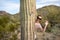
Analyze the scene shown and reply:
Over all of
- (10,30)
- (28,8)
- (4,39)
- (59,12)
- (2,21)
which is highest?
(28,8)

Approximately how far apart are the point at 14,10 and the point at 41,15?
0.44 metres

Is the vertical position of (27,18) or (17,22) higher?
(27,18)

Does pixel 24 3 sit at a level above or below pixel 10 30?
above

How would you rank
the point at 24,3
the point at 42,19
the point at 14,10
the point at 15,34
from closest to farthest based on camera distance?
the point at 24,3, the point at 42,19, the point at 15,34, the point at 14,10

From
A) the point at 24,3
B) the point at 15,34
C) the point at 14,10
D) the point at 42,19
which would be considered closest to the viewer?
the point at 24,3

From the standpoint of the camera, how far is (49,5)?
203 centimetres

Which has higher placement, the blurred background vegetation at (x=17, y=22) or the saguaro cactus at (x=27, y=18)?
the saguaro cactus at (x=27, y=18)

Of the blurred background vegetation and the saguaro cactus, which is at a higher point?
the saguaro cactus

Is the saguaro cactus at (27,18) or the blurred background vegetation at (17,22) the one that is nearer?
the saguaro cactus at (27,18)

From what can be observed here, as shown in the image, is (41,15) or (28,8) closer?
(28,8)

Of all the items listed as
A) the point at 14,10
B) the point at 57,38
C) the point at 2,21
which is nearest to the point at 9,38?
the point at 2,21

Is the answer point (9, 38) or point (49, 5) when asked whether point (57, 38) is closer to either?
point (49, 5)

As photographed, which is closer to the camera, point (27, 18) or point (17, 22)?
point (27, 18)

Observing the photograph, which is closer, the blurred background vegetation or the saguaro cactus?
the saguaro cactus
